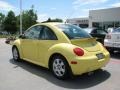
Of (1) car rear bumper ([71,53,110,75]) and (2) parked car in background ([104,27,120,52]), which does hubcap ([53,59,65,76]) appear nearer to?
(1) car rear bumper ([71,53,110,75])

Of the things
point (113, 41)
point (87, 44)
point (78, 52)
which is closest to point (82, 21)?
point (113, 41)

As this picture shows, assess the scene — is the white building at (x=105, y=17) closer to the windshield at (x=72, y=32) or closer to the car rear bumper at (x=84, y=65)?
the windshield at (x=72, y=32)

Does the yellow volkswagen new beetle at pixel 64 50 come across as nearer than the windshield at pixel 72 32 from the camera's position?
Yes

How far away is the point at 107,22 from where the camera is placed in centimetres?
3784

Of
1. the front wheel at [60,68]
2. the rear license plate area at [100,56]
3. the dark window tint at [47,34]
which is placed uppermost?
the dark window tint at [47,34]

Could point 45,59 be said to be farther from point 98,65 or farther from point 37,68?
point 98,65

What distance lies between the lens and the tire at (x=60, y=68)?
617 cm

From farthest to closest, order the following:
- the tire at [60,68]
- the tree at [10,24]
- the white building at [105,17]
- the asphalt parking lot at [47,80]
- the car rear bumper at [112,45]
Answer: the tree at [10,24]
the white building at [105,17]
the car rear bumper at [112,45]
the tire at [60,68]
the asphalt parking lot at [47,80]

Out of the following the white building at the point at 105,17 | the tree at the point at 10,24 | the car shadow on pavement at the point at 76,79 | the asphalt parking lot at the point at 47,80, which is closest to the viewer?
the asphalt parking lot at the point at 47,80

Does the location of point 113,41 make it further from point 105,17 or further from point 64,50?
point 105,17

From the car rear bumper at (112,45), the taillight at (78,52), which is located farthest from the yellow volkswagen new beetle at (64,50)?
the car rear bumper at (112,45)

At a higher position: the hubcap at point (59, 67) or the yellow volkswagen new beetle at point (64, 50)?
the yellow volkswagen new beetle at point (64, 50)

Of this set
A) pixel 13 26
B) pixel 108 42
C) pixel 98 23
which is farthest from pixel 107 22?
pixel 13 26

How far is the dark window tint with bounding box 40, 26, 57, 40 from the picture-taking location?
22.5 ft
